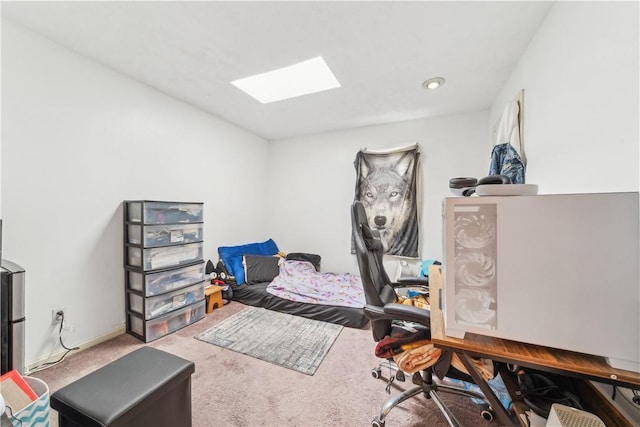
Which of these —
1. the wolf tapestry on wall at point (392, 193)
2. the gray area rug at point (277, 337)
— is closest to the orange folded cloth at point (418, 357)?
the gray area rug at point (277, 337)

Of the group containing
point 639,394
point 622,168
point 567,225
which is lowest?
point 639,394

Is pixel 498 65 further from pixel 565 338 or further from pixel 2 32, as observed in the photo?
pixel 2 32

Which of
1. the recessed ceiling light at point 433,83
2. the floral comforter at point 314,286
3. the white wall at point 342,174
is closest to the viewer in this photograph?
the recessed ceiling light at point 433,83

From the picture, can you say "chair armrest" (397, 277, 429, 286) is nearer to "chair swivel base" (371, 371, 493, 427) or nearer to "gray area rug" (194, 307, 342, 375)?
"chair swivel base" (371, 371, 493, 427)

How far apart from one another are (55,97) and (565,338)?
329 cm

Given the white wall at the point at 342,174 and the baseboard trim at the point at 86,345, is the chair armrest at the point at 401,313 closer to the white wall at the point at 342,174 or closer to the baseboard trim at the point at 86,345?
the white wall at the point at 342,174

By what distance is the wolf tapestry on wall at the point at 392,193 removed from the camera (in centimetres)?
331

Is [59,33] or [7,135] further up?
[59,33]

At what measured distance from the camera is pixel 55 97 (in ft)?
6.04

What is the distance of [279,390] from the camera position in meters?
1.62

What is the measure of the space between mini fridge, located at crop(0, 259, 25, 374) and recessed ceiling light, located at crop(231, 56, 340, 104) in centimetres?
214

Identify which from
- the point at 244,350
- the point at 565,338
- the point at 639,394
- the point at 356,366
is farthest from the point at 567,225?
the point at 244,350

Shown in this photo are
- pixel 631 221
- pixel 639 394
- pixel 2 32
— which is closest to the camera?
pixel 631 221

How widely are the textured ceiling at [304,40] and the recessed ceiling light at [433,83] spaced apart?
0.08 m
